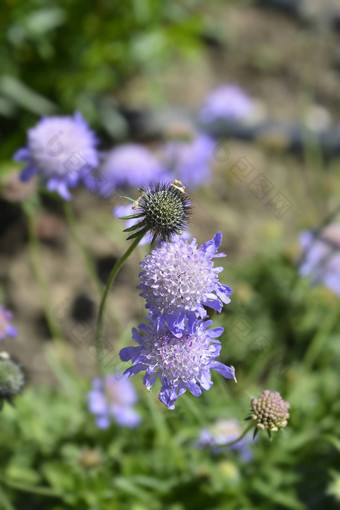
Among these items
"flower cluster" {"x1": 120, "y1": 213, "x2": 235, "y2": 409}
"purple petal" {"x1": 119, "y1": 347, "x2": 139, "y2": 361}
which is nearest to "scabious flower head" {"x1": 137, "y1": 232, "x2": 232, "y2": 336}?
"flower cluster" {"x1": 120, "y1": 213, "x2": 235, "y2": 409}

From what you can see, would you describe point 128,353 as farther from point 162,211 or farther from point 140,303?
point 140,303

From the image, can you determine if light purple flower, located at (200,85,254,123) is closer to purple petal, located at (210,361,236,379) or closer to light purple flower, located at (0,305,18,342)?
light purple flower, located at (0,305,18,342)

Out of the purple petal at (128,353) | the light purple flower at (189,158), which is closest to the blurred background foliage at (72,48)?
the light purple flower at (189,158)

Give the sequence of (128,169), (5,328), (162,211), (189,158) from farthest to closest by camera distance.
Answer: (189,158) < (128,169) < (5,328) < (162,211)

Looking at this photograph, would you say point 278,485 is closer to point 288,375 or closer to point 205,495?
point 205,495

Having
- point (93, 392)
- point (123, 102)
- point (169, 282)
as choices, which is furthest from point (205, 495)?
point (123, 102)

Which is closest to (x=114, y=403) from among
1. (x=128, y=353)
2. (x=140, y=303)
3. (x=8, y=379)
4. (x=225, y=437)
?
(x=225, y=437)
